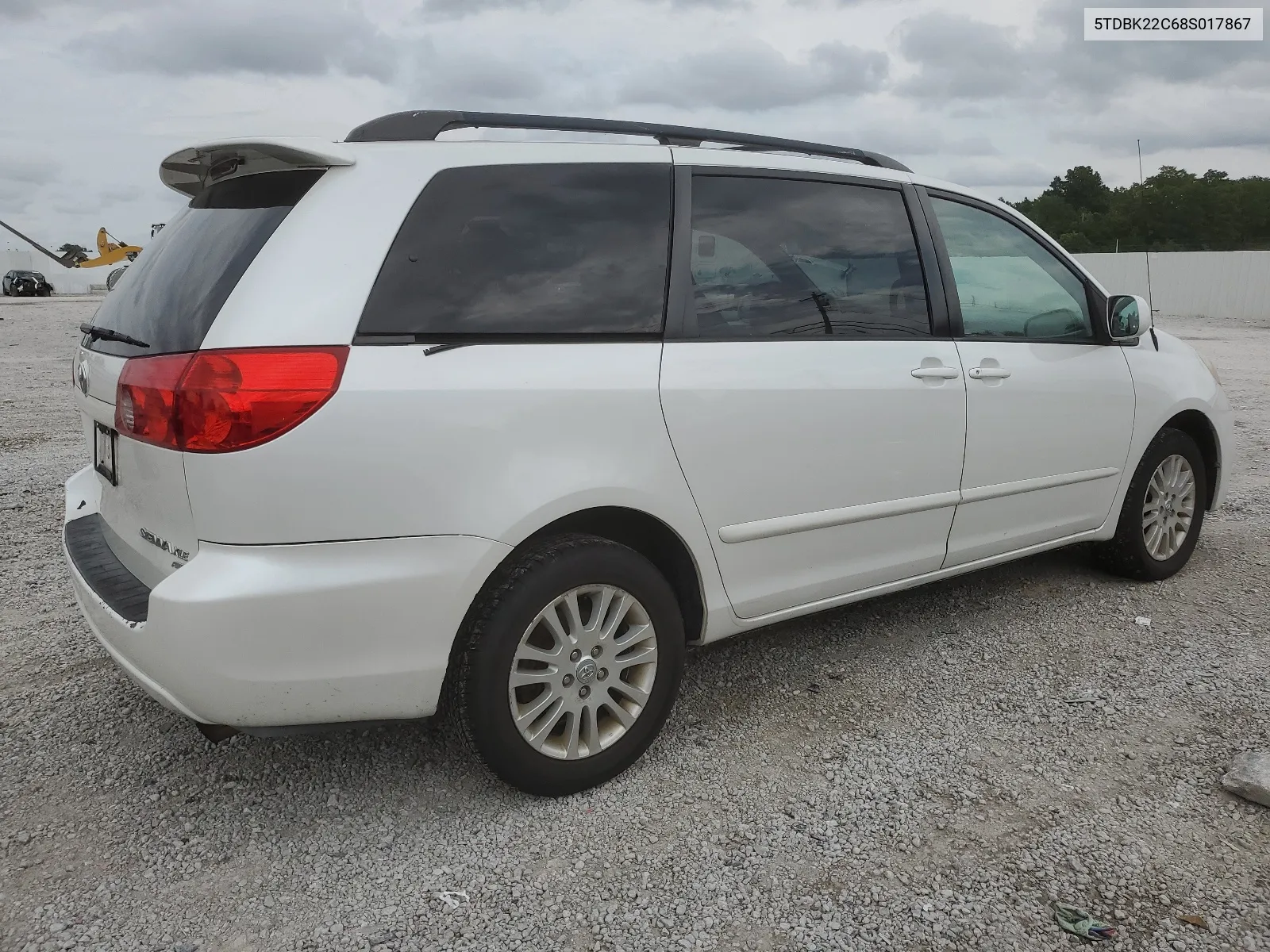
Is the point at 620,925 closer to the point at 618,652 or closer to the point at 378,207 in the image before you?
the point at 618,652

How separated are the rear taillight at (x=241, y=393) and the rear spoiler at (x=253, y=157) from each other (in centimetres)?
55

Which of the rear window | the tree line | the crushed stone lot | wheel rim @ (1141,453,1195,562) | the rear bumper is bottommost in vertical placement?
the crushed stone lot

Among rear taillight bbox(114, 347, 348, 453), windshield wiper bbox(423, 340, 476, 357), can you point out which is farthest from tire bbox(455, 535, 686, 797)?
rear taillight bbox(114, 347, 348, 453)

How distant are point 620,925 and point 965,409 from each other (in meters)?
2.19

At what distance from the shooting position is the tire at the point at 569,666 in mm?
2627

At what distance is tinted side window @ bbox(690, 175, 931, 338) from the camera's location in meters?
3.09

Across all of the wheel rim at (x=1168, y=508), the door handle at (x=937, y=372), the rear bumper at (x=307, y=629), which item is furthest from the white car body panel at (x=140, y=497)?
the wheel rim at (x=1168, y=508)

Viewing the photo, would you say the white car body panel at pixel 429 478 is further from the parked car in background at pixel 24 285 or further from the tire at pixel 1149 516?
the parked car in background at pixel 24 285

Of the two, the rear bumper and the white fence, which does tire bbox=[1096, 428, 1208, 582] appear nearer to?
the rear bumper

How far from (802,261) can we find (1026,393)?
1.17 meters

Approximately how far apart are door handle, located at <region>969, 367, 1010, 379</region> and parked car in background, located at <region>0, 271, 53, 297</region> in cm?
4993

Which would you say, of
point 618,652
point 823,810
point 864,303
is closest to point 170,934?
point 618,652

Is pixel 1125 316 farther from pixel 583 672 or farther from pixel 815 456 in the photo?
pixel 583 672

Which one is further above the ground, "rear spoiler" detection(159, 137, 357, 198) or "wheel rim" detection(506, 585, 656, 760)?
"rear spoiler" detection(159, 137, 357, 198)
